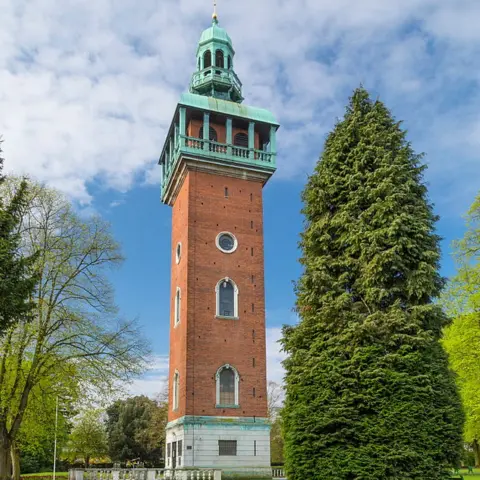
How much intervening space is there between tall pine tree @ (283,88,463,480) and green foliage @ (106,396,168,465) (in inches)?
1630

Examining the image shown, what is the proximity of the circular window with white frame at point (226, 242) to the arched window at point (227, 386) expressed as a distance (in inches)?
276

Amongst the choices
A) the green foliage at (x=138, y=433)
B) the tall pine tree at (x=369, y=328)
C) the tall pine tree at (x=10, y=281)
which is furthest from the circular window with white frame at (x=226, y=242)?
the green foliage at (x=138, y=433)

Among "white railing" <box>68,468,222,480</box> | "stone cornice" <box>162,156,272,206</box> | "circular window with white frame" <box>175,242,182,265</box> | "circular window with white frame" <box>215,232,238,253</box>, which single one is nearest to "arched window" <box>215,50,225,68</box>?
"stone cornice" <box>162,156,272,206</box>

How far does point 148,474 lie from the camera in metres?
24.4

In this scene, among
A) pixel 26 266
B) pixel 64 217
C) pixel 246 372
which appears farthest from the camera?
pixel 246 372

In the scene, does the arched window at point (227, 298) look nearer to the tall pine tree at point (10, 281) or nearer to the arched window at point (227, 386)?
the arched window at point (227, 386)

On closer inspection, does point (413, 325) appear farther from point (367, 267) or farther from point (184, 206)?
point (184, 206)

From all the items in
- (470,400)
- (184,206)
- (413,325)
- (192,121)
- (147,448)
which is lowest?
(147,448)

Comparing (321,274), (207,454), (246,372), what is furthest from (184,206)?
(321,274)

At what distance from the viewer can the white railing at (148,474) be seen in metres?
24.5

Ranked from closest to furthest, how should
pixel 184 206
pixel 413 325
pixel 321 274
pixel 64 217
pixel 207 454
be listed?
pixel 413 325 < pixel 321 274 < pixel 64 217 < pixel 207 454 < pixel 184 206

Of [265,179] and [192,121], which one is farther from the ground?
[192,121]

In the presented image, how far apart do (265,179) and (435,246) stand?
67.5 feet

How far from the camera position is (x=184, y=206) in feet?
112
